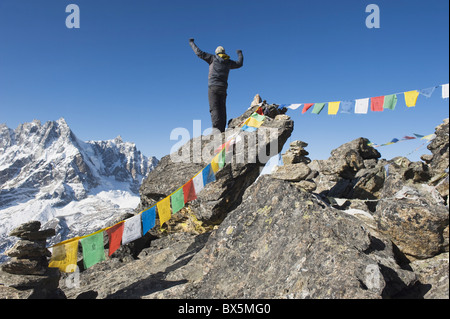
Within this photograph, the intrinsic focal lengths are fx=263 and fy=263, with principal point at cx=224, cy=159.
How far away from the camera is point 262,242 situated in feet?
21.4

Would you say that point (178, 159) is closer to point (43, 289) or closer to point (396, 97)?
point (43, 289)

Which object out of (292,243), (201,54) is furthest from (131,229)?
(201,54)

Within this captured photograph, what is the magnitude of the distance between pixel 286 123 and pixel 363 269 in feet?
23.5

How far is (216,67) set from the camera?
12.1 metres

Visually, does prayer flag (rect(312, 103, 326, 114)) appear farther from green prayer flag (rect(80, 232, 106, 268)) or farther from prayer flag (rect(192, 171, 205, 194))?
green prayer flag (rect(80, 232, 106, 268))

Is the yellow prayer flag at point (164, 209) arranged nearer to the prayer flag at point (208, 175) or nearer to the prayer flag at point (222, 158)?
the prayer flag at point (208, 175)

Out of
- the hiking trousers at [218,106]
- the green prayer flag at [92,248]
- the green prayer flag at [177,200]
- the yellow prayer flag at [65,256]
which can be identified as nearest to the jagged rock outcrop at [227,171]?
the hiking trousers at [218,106]

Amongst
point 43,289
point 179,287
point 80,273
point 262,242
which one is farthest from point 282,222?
point 80,273

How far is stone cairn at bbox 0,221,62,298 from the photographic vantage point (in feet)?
21.4

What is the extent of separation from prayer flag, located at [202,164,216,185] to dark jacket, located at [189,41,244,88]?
4486 mm

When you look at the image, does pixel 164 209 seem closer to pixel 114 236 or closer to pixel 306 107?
pixel 114 236

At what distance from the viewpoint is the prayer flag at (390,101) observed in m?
11.7

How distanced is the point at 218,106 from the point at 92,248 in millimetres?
7972

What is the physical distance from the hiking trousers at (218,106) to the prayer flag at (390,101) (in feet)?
23.9
